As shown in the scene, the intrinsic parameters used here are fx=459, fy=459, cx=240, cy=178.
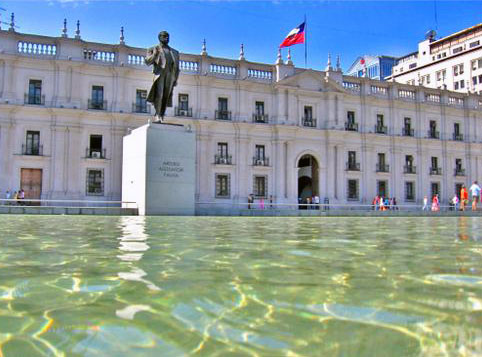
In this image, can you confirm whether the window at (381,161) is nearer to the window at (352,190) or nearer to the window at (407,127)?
the window at (352,190)

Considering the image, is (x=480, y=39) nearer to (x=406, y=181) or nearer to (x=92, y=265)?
(x=406, y=181)

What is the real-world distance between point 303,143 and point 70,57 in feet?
55.7

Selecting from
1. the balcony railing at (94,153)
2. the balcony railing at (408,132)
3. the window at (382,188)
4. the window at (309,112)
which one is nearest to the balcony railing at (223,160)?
the window at (309,112)

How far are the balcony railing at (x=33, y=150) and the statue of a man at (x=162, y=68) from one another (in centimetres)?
1715

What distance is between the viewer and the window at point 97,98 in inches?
1164

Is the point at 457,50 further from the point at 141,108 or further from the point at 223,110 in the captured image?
the point at 141,108

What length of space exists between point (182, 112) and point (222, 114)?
2.91 meters

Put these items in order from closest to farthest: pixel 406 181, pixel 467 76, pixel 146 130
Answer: pixel 146 130 → pixel 406 181 → pixel 467 76

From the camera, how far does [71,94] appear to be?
29.0 meters

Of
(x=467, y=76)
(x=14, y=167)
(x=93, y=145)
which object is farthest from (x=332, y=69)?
(x=467, y=76)

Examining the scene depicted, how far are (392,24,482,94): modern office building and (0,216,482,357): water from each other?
54524 mm

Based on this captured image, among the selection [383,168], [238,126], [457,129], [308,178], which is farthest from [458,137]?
[238,126]

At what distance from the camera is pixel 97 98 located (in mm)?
29844

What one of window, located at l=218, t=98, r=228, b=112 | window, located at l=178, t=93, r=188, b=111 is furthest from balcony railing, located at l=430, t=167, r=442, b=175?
window, located at l=178, t=93, r=188, b=111
